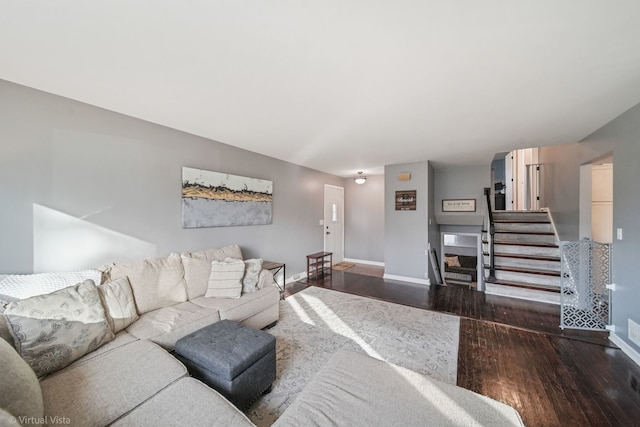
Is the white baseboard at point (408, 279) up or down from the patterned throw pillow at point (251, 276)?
down

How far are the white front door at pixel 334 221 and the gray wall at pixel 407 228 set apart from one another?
158 cm

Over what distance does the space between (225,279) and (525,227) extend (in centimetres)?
570

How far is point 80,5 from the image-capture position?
4.00 ft

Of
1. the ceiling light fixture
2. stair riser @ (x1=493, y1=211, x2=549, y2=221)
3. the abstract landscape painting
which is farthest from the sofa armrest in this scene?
stair riser @ (x1=493, y1=211, x2=549, y2=221)

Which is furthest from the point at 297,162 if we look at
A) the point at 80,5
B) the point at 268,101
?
the point at 80,5

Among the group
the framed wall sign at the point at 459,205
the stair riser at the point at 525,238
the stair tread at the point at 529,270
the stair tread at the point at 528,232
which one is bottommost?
the stair tread at the point at 529,270

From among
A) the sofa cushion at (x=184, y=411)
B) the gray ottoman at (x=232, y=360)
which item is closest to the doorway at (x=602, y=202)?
the gray ottoman at (x=232, y=360)

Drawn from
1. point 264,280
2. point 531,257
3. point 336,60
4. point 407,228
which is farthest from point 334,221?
point 336,60

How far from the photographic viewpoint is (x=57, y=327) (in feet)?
4.93

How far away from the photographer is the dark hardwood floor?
1.72 metres

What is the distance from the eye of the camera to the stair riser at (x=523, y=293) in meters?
3.72

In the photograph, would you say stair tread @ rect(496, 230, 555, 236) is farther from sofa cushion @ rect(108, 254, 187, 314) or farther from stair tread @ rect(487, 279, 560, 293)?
sofa cushion @ rect(108, 254, 187, 314)

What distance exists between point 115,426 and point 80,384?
1.52 ft

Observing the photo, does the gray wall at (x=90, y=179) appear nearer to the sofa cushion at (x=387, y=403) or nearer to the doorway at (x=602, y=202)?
the sofa cushion at (x=387, y=403)
